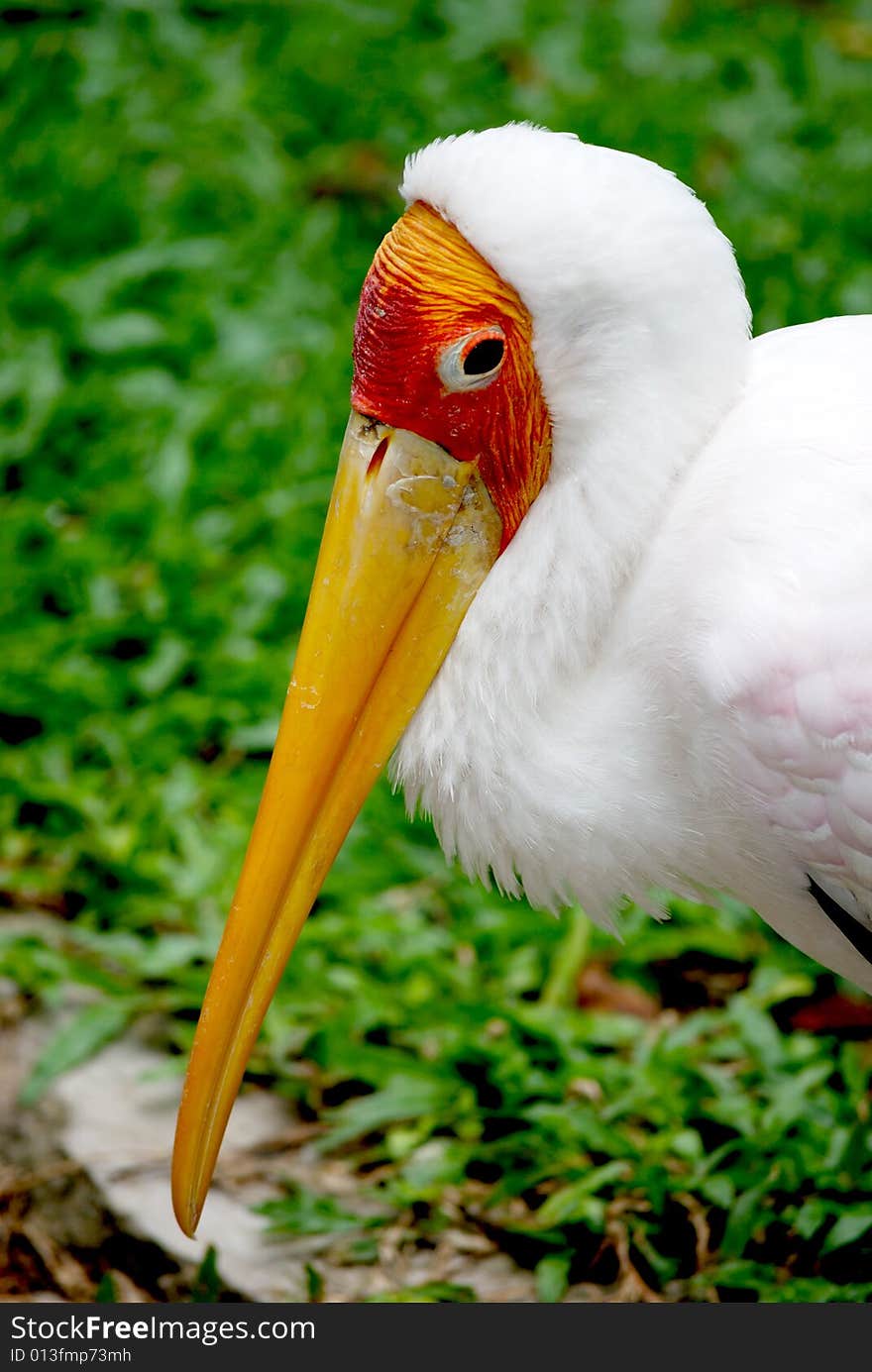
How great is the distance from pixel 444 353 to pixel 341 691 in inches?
20.7

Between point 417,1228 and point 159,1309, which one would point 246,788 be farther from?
point 159,1309

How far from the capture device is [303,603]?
4.45m

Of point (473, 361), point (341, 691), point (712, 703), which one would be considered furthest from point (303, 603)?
point (712, 703)

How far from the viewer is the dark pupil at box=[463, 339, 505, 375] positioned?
2459 mm

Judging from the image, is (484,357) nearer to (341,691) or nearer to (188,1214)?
(341,691)

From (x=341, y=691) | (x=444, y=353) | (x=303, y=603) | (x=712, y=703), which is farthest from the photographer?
(x=303, y=603)

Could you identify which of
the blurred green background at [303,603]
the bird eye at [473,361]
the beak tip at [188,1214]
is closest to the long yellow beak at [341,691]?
the beak tip at [188,1214]

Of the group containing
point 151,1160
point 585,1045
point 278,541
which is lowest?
point 151,1160

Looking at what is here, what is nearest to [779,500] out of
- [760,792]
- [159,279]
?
[760,792]

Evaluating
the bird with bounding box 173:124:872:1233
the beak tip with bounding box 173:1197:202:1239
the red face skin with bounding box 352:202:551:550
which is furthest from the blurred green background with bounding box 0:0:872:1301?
the red face skin with bounding box 352:202:551:550

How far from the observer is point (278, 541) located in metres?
4.57

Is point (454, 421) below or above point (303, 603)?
above

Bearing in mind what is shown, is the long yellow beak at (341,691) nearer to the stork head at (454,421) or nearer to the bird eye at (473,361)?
the stork head at (454,421)

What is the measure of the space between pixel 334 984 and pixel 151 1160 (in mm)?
563
